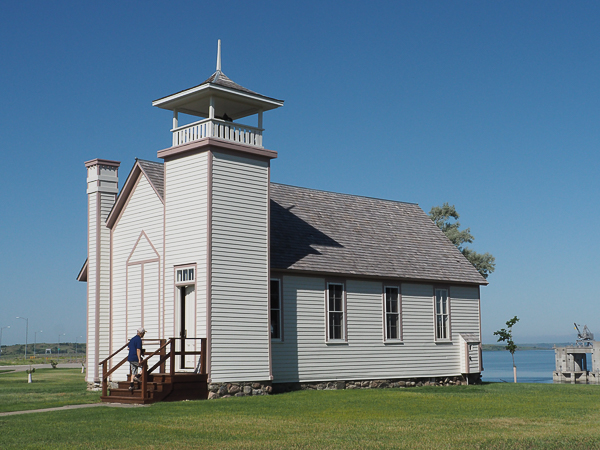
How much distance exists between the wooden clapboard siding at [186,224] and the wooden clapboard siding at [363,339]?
3542mm

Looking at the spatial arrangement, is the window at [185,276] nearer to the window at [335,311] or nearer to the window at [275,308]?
the window at [275,308]

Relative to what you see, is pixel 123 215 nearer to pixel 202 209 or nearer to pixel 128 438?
pixel 202 209

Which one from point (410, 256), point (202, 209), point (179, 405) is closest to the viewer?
point (179, 405)

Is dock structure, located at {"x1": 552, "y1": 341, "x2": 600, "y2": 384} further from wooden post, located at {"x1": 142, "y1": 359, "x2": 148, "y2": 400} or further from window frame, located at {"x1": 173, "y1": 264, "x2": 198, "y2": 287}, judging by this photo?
wooden post, located at {"x1": 142, "y1": 359, "x2": 148, "y2": 400}

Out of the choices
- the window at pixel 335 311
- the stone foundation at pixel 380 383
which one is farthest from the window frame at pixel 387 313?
the window at pixel 335 311

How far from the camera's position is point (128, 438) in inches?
534

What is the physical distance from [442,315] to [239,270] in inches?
416

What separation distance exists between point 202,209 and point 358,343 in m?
8.10

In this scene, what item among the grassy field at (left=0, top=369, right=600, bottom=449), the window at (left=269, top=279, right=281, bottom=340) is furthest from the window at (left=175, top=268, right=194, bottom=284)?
the grassy field at (left=0, top=369, right=600, bottom=449)

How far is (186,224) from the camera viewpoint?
2256 cm

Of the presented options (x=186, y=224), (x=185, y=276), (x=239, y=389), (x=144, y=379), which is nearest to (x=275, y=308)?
(x=239, y=389)

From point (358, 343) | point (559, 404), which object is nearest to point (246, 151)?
point (358, 343)

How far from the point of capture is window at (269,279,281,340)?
2417 centimetres

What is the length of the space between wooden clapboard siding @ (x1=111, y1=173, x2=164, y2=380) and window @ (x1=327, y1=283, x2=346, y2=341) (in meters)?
5.78
